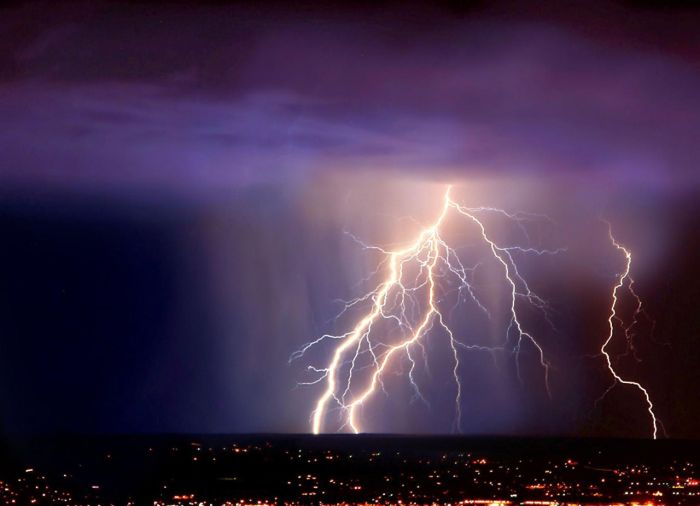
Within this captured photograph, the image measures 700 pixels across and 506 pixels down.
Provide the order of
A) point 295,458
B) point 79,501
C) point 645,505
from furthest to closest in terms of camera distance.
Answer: point 295,458 < point 645,505 < point 79,501

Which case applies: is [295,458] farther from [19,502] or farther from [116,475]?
[19,502]

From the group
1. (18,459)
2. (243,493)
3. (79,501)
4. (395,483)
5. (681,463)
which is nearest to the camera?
(79,501)

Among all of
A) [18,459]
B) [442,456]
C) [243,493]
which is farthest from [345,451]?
[243,493]

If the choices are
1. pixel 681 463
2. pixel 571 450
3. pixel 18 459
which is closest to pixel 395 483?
pixel 18 459

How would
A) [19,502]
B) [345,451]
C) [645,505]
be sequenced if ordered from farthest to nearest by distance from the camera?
1. [345,451]
2. [645,505]
3. [19,502]

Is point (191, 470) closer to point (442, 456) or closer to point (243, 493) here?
point (243, 493)

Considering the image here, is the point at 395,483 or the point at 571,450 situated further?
the point at 571,450
